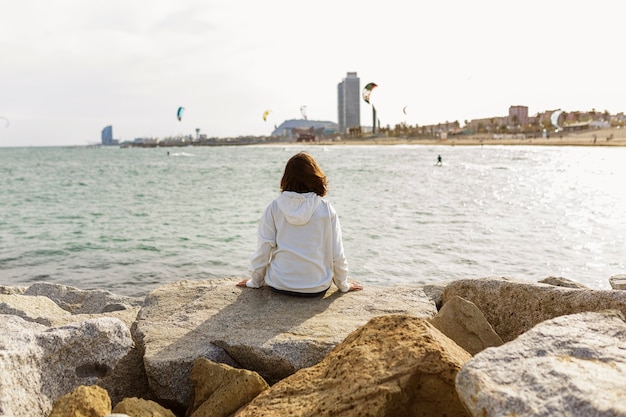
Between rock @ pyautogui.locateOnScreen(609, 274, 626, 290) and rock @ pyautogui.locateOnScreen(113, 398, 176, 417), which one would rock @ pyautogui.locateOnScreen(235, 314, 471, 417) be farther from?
rock @ pyautogui.locateOnScreen(609, 274, 626, 290)

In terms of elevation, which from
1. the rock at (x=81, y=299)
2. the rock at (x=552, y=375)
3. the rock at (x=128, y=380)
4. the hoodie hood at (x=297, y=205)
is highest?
the hoodie hood at (x=297, y=205)

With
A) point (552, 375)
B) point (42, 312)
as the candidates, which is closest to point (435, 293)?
point (552, 375)

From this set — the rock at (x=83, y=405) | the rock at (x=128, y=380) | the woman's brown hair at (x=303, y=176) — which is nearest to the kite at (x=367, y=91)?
the woman's brown hair at (x=303, y=176)

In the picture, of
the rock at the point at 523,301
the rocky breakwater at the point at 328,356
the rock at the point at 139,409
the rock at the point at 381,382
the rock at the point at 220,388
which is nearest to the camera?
the rocky breakwater at the point at 328,356

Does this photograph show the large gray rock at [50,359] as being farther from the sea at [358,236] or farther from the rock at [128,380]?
the sea at [358,236]

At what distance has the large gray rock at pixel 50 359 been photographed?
8.52 ft

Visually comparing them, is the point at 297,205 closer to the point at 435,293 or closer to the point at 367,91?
the point at 435,293

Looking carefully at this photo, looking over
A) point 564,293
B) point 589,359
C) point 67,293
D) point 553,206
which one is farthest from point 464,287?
point 553,206

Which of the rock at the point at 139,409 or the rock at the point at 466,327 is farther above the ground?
the rock at the point at 466,327

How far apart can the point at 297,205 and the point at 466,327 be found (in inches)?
58.6

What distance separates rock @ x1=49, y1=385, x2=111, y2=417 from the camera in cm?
248

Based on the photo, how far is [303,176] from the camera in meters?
4.06

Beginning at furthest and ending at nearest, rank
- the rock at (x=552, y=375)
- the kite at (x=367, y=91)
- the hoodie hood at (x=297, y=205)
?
the kite at (x=367, y=91) < the hoodie hood at (x=297, y=205) < the rock at (x=552, y=375)

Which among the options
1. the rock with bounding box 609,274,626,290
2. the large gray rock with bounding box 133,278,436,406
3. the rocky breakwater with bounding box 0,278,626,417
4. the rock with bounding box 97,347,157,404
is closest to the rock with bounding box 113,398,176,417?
the rocky breakwater with bounding box 0,278,626,417
